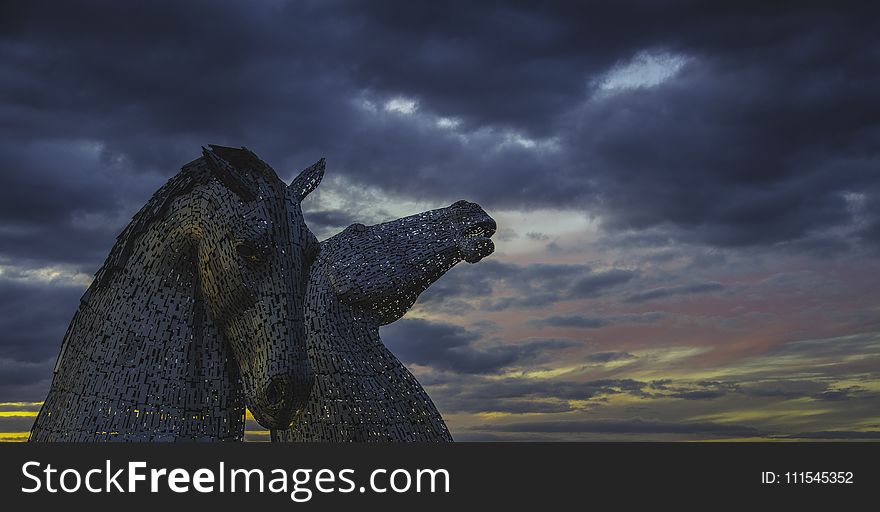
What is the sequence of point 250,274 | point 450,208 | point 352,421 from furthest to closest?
point 450,208
point 352,421
point 250,274

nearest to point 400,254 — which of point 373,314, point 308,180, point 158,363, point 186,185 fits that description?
point 373,314

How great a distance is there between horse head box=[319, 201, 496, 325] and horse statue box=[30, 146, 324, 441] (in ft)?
12.8

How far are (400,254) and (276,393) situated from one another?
14.5ft

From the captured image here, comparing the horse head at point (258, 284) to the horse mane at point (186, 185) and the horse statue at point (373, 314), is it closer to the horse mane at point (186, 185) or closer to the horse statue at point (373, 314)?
the horse mane at point (186, 185)

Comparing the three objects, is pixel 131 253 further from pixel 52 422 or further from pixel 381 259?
pixel 381 259

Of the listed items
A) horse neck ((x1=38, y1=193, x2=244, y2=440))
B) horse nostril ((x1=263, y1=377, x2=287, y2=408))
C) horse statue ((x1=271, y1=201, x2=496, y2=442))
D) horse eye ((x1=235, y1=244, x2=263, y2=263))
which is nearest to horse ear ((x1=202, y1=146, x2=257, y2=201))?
horse eye ((x1=235, y1=244, x2=263, y2=263))

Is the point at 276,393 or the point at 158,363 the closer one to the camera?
the point at 276,393

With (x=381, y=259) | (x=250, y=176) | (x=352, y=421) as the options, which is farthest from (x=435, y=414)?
(x=250, y=176)

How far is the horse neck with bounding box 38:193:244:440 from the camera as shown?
11.6 feet

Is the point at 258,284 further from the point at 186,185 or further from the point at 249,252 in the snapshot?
the point at 186,185

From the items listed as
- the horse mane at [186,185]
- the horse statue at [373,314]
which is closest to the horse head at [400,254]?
the horse statue at [373,314]

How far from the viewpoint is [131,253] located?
3.76 metres

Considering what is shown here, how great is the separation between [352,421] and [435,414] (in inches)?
35.2

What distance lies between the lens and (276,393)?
344cm
